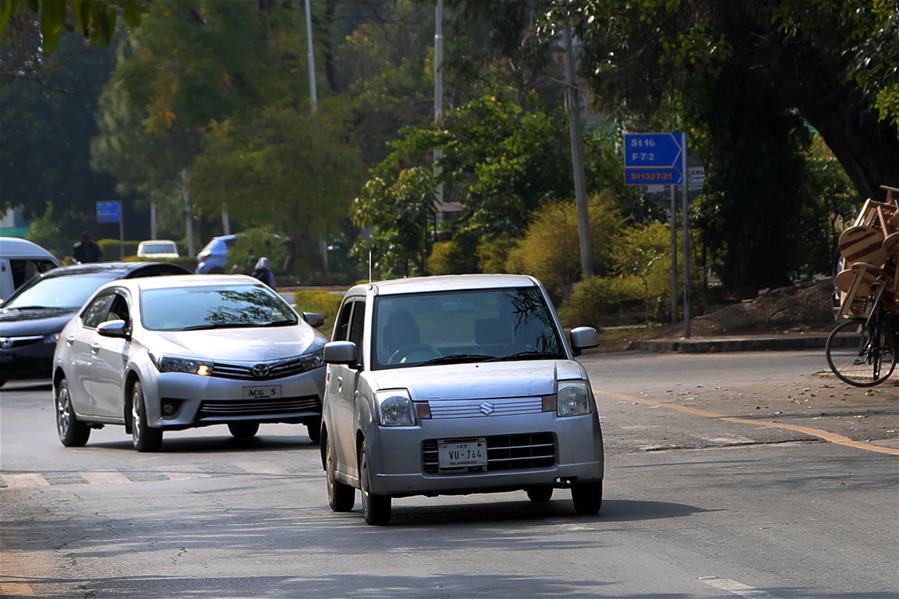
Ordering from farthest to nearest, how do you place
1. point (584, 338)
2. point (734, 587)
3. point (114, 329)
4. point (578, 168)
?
point (578, 168) < point (114, 329) < point (584, 338) < point (734, 587)

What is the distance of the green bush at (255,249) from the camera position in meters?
61.0

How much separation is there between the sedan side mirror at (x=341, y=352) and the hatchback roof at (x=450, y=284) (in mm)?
589

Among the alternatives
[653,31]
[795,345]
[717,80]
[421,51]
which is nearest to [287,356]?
[653,31]

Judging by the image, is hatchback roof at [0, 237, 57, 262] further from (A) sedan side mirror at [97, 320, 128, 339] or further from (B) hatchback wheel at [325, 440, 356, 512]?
(B) hatchback wheel at [325, 440, 356, 512]

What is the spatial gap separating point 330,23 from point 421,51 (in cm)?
1295

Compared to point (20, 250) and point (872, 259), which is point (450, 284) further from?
point (20, 250)

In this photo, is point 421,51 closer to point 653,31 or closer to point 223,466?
point 653,31

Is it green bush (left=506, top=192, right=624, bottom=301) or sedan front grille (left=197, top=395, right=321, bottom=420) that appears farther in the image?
green bush (left=506, top=192, right=624, bottom=301)

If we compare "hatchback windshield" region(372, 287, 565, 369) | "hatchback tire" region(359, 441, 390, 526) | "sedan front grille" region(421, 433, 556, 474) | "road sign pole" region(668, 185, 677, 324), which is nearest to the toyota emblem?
"hatchback windshield" region(372, 287, 565, 369)

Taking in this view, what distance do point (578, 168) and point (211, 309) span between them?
1836 cm

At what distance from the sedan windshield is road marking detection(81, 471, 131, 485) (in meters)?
12.0

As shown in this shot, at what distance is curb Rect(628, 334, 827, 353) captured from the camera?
1142 inches

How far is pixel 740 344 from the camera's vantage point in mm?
29359

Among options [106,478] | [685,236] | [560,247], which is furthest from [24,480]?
[560,247]
